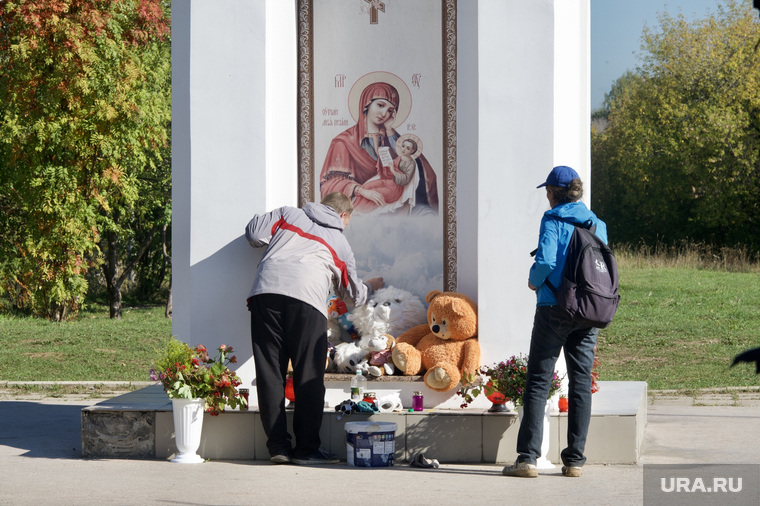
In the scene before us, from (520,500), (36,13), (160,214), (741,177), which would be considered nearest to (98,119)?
(36,13)

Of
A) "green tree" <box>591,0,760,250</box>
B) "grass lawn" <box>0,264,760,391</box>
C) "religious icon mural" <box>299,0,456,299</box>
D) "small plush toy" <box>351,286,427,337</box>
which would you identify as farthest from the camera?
"green tree" <box>591,0,760,250</box>

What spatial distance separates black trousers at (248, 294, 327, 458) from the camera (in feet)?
22.9

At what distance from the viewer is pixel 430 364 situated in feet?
24.8

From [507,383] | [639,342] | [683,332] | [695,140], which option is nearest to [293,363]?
[507,383]

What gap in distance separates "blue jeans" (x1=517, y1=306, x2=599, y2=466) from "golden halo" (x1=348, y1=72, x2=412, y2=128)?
2510 millimetres

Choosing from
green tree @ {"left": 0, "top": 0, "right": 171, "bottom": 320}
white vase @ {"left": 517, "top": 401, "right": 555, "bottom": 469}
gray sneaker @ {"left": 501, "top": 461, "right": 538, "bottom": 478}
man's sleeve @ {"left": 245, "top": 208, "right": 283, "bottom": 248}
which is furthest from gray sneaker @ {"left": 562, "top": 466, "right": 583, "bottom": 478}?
green tree @ {"left": 0, "top": 0, "right": 171, "bottom": 320}

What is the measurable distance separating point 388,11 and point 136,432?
3.96 m

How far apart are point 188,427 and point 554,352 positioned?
105 inches

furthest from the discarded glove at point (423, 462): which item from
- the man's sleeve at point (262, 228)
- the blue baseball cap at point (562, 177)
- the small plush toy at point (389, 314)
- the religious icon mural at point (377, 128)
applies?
the blue baseball cap at point (562, 177)

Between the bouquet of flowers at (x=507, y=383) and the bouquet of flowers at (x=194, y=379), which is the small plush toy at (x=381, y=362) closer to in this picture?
the bouquet of flowers at (x=507, y=383)

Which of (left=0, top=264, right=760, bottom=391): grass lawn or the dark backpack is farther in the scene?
(left=0, top=264, right=760, bottom=391): grass lawn

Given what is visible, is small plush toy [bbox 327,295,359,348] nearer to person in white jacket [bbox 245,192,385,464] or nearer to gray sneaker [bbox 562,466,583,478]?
person in white jacket [bbox 245,192,385,464]

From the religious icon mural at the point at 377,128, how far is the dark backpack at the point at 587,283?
1.98 metres

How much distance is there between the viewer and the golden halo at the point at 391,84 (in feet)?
27.0
